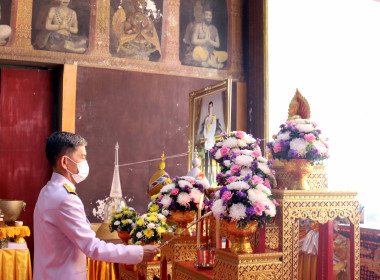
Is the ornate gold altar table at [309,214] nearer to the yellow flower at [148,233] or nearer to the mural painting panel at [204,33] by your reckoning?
the yellow flower at [148,233]

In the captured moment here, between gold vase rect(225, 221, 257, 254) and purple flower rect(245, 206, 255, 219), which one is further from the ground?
purple flower rect(245, 206, 255, 219)

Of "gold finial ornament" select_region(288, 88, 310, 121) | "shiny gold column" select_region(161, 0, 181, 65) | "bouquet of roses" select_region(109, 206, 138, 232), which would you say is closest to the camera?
"gold finial ornament" select_region(288, 88, 310, 121)

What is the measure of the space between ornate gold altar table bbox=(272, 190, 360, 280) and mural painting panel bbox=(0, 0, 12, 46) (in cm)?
608

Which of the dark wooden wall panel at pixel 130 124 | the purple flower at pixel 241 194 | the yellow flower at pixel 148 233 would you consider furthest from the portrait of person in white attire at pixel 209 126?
the purple flower at pixel 241 194

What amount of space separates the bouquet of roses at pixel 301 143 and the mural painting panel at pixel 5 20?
587 centimetres

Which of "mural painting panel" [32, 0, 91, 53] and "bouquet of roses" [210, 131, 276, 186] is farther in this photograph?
"mural painting panel" [32, 0, 91, 53]

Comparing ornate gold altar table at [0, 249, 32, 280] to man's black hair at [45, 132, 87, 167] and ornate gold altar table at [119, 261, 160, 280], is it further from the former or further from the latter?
man's black hair at [45, 132, 87, 167]

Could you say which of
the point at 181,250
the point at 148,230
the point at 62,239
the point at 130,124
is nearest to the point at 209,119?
the point at 130,124

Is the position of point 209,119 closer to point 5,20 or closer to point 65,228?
point 5,20

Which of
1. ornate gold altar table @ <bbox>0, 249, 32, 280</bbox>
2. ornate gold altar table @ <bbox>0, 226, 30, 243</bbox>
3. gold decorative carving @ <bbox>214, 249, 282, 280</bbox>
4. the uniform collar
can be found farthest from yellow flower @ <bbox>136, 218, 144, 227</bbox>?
ornate gold altar table @ <bbox>0, 226, 30, 243</bbox>

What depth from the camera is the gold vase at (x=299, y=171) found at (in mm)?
3305

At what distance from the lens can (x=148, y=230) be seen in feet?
13.6

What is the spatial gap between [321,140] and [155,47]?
5704 millimetres

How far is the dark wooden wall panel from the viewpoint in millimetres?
7785
